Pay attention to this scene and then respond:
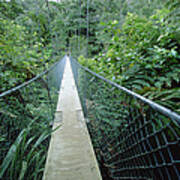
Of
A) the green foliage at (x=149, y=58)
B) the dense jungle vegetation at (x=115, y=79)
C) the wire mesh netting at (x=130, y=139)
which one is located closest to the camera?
the wire mesh netting at (x=130, y=139)

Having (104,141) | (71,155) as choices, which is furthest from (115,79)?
(71,155)

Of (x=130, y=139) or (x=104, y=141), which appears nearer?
(x=130, y=139)

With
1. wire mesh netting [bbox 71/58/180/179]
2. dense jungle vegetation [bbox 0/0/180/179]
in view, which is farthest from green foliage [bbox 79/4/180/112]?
wire mesh netting [bbox 71/58/180/179]

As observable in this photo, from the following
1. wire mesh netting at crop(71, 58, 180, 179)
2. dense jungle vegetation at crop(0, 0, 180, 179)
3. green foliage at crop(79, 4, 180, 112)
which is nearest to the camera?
wire mesh netting at crop(71, 58, 180, 179)

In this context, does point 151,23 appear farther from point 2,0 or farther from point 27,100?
point 2,0

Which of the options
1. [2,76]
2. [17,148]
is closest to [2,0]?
[2,76]

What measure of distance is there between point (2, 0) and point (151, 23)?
1.97m

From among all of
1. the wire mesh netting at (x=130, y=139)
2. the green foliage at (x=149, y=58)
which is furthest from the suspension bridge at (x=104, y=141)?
the green foliage at (x=149, y=58)

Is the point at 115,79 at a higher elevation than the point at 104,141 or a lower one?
higher

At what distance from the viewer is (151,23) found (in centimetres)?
143

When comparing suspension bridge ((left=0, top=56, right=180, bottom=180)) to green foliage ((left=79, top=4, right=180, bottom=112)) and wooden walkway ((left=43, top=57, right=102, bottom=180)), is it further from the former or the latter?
green foliage ((left=79, top=4, right=180, bottom=112))

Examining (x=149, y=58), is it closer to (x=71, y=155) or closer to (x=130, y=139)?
(x=130, y=139)

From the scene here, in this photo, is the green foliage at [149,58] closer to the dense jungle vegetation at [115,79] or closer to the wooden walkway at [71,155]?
the dense jungle vegetation at [115,79]

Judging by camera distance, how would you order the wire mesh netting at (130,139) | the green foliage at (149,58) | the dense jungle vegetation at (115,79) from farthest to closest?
1. the green foliage at (149,58)
2. the dense jungle vegetation at (115,79)
3. the wire mesh netting at (130,139)
